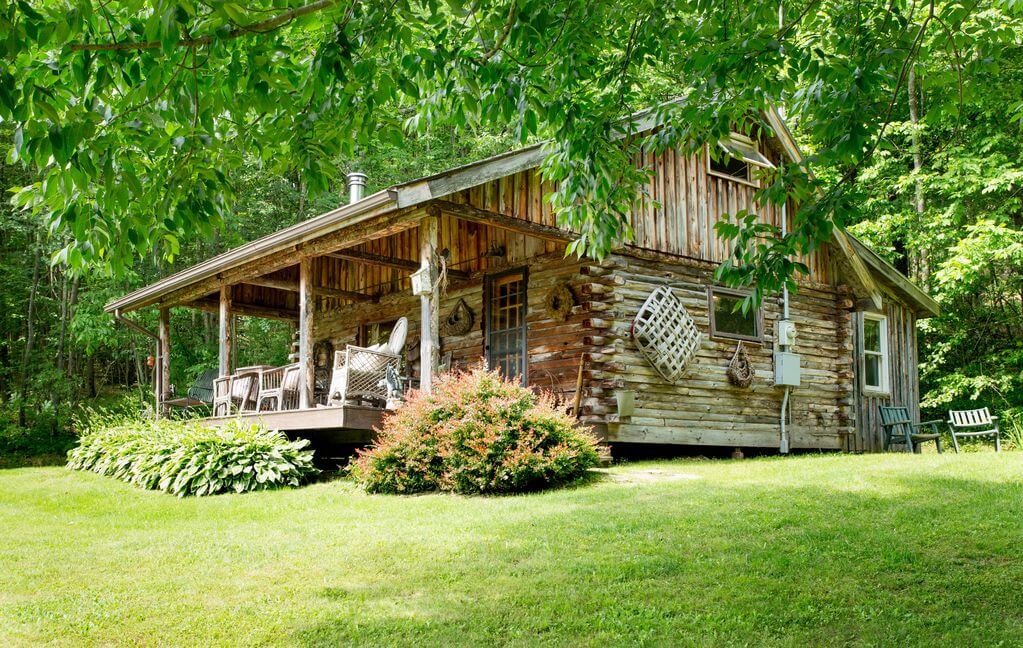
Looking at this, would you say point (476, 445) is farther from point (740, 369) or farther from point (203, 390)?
point (203, 390)

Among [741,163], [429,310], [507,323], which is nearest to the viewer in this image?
[429,310]

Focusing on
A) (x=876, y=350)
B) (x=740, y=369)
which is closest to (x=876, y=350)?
(x=876, y=350)

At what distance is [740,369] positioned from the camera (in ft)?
45.9

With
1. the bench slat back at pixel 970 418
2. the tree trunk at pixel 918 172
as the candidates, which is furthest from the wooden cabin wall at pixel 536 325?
the tree trunk at pixel 918 172

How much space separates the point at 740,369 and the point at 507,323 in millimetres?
3857

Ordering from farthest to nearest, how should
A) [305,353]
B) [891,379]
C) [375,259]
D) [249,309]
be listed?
[249,309]
[891,379]
[375,259]
[305,353]

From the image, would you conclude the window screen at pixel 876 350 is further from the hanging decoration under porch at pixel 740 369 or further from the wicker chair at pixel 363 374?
the wicker chair at pixel 363 374

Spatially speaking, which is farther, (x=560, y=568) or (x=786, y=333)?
(x=786, y=333)

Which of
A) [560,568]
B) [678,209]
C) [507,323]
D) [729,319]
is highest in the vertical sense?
[678,209]

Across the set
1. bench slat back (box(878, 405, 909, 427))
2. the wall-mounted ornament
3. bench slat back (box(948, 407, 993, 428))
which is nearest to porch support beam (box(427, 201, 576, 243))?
the wall-mounted ornament

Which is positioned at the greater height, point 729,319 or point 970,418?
point 729,319

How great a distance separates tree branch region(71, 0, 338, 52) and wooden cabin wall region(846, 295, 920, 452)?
13.3 meters

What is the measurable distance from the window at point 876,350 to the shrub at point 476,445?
885 centimetres

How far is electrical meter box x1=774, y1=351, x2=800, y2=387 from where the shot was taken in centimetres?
1436
